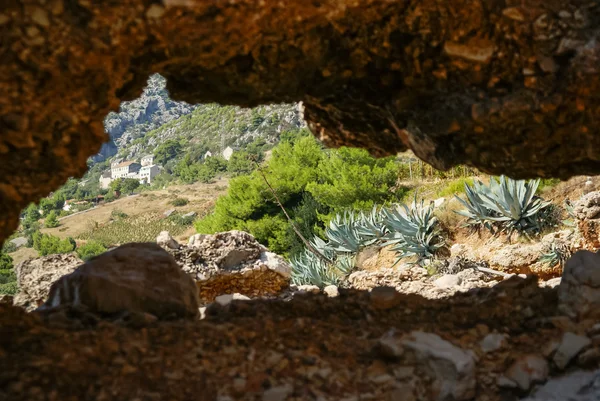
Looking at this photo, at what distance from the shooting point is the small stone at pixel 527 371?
219cm

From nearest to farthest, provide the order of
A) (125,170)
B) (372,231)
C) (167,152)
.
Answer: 1. (372,231)
2. (125,170)
3. (167,152)

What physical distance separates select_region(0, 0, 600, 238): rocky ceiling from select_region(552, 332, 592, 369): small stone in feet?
2.95

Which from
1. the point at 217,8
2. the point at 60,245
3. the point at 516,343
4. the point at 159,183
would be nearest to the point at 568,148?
the point at 516,343

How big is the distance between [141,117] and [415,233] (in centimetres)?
8305

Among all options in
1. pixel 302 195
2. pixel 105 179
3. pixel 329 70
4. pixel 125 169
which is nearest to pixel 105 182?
pixel 105 179

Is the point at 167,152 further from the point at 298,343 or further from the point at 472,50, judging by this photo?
the point at 298,343

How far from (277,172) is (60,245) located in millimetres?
19405

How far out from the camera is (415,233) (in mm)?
8961

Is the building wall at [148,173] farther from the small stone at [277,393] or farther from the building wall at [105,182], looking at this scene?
the small stone at [277,393]

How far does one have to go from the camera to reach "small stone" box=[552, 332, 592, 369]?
2.26m

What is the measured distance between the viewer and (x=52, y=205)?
46.4m

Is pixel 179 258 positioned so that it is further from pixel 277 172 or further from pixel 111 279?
pixel 277 172

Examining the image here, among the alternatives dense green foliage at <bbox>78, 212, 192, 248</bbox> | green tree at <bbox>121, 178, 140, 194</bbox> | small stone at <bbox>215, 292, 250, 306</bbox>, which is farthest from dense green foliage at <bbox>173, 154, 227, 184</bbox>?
small stone at <bbox>215, 292, 250, 306</bbox>

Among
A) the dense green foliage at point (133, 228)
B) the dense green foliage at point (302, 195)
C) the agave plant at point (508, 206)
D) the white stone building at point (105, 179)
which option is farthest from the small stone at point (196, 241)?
the white stone building at point (105, 179)
